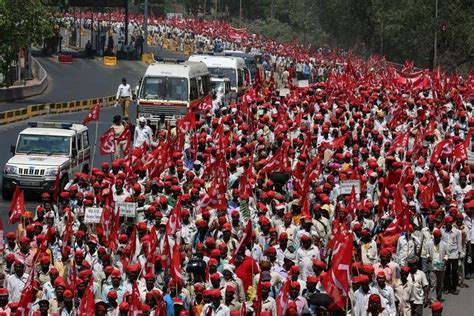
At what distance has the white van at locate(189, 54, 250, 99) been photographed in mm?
42531

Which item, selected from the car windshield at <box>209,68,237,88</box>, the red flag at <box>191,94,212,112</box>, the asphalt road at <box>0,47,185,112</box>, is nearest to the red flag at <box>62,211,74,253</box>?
the red flag at <box>191,94,212,112</box>

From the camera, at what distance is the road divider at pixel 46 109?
4158 centimetres

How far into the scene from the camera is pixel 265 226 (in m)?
17.9

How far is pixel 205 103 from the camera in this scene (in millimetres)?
33906

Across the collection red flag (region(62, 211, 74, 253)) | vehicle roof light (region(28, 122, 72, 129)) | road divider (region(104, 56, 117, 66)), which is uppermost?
red flag (region(62, 211, 74, 253))

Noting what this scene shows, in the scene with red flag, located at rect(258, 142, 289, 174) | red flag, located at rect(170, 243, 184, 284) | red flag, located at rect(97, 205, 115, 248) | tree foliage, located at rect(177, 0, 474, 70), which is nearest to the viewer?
red flag, located at rect(170, 243, 184, 284)

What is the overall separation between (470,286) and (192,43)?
6491 cm

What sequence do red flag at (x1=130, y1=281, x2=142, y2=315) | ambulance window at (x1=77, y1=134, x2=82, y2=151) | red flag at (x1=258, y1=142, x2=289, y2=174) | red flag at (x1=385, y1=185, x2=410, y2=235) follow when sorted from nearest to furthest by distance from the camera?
red flag at (x1=130, y1=281, x2=142, y2=315)
red flag at (x1=385, y1=185, x2=410, y2=235)
red flag at (x1=258, y1=142, x2=289, y2=174)
ambulance window at (x1=77, y1=134, x2=82, y2=151)

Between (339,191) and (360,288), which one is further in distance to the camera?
(339,191)

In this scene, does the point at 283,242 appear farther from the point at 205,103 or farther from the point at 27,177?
the point at 205,103

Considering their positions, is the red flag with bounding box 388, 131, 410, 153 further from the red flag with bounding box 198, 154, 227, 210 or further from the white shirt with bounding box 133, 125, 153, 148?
the red flag with bounding box 198, 154, 227, 210

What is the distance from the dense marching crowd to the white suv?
1116mm

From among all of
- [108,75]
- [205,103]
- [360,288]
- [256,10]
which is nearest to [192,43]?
[108,75]

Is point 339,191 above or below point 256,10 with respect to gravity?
above
